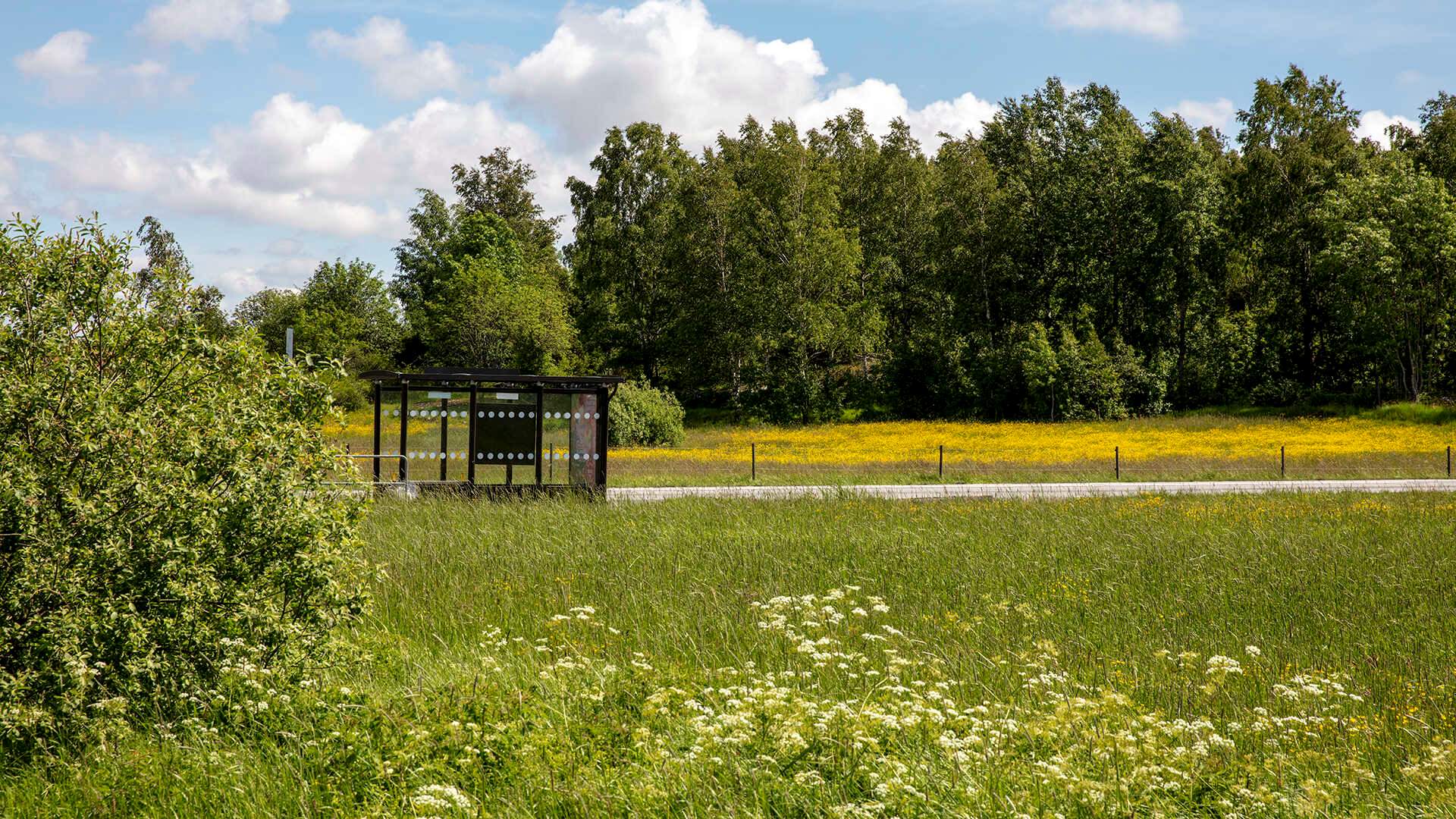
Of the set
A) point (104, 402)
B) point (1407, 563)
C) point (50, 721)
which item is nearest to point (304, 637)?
point (50, 721)

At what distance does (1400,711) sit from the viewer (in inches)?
239

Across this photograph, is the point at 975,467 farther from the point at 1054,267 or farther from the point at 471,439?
the point at 1054,267

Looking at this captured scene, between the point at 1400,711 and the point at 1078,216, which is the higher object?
the point at 1078,216

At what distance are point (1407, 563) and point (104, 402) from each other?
1222 cm

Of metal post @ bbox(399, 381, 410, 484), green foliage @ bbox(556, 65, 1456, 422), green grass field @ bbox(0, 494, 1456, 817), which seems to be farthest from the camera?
green foliage @ bbox(556, 65, 1456, 422)

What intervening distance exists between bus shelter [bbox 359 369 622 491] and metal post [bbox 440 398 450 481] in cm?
1

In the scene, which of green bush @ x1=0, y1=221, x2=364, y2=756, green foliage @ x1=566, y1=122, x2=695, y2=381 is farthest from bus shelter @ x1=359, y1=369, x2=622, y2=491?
green foliage @ x1=566, y1=122, x2=695, y2=381

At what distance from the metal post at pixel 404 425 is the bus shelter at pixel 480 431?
1cm

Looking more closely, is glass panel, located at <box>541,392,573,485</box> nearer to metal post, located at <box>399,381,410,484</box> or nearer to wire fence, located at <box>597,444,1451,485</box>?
metal post, located at <box>399,381,410,484</box>

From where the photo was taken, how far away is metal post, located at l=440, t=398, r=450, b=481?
58.1 ft

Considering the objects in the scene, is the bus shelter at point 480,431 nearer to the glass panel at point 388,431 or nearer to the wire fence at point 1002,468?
Answer: the glass panel at point 388,431

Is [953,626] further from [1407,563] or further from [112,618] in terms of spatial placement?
[1407,563]

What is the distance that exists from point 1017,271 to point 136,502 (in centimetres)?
4890

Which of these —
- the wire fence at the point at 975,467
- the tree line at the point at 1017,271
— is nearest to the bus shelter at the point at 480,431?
the wire fence at the point at 975,467
